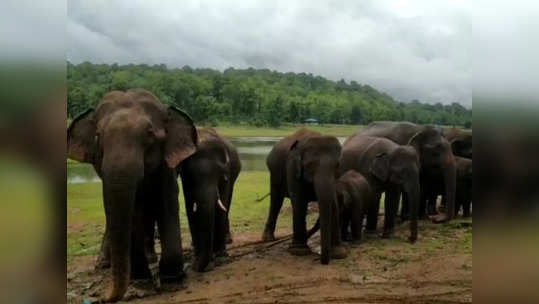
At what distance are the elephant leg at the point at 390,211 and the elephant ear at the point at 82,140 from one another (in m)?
5.92

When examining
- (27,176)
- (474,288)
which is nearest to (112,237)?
(27,176)

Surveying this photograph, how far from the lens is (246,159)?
2948cm

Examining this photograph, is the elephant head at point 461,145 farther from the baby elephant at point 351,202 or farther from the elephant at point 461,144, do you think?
the baby elephant at point 351,202

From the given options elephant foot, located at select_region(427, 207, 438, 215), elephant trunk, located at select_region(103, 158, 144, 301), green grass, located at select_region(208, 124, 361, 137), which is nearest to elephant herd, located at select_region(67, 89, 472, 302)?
elephant trunk, located at select_region(103, 158, 144, 301)

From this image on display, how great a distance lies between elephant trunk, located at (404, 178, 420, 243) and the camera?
931 cm

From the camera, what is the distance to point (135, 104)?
599cm

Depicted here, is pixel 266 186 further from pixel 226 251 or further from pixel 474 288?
pixel 474 288

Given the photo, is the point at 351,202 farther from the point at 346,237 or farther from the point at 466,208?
the point at 466,208

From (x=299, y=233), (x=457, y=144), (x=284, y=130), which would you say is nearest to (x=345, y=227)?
(x=299, y=233)

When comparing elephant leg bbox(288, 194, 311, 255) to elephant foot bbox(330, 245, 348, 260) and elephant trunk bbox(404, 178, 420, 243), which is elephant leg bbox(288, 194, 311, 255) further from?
elephant trunk bbox(404, 178, 420, 243)

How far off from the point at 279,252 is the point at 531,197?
703 cm

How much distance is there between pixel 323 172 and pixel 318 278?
1761 millimetres

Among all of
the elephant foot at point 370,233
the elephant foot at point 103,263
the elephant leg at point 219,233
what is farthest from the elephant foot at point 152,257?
the elephant foot at point 370,233

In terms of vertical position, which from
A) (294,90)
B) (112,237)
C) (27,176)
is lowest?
(112,237)
